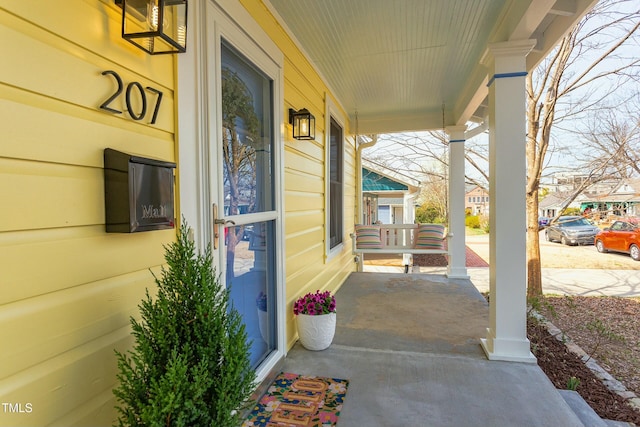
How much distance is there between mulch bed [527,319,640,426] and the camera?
258cm

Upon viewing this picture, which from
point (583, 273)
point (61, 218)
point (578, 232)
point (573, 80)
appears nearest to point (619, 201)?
point (583, 273)

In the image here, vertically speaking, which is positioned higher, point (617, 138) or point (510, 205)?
point (617, 138)

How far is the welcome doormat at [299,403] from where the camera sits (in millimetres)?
1841

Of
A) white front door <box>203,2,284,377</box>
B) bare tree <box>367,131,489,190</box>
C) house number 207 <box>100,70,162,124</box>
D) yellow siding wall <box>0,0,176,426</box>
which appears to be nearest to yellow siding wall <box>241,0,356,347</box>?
white front door <box>203,2,284,377</box>

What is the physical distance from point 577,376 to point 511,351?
109 centimetres

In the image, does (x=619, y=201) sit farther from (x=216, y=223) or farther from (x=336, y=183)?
(x=216, y=223)

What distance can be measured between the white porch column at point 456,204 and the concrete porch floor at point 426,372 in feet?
4.50

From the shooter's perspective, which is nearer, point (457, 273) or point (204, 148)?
point (204, 148)

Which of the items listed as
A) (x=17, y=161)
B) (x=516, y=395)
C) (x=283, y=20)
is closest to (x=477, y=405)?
(x=516, y=395)

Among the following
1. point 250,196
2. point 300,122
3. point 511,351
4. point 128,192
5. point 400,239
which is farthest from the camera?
point 400,239

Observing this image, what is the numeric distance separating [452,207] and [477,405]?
3.68 meters

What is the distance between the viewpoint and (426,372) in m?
2.33

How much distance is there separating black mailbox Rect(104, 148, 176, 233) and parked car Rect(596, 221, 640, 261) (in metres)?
12.1

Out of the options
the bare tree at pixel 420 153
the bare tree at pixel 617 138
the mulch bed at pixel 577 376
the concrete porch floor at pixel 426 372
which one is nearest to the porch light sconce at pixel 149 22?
the concrete porch floor at pixel 426 372
